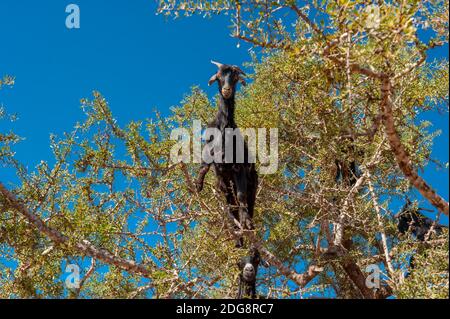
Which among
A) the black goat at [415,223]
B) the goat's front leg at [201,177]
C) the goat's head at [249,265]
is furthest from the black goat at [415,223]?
the goat's front leg at [201,177]

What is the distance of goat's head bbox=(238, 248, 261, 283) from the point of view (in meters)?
7.86

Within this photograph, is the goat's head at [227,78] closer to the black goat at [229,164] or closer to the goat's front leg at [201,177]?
the black goat at [229,164]

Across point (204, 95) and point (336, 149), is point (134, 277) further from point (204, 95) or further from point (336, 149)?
point (204, 95)

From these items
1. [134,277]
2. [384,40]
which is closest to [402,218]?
[134,277]

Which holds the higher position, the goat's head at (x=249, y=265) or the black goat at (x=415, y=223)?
the black goat at (x=415, y=223)

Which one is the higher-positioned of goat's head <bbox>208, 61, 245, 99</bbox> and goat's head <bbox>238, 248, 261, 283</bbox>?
goat's head <bbox>208, 61, 245, 99</bbox>

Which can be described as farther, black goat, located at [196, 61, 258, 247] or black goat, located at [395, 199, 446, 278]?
black goat, located at [395, 199, 446, 278]

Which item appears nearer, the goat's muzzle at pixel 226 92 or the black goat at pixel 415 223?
the goat's muzzle at pixel 226 92

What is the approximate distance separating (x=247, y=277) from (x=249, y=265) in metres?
0.18

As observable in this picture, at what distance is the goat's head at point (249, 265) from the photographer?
786 cm

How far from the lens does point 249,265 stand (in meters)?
7.96

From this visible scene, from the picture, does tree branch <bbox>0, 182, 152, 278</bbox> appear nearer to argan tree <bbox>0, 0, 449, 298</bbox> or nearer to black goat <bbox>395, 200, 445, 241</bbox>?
argan tree <bbox>0, 0, 449, 298</bbox>

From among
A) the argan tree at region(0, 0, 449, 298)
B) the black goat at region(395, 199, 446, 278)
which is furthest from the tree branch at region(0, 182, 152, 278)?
the black goat at region(395, 199, 446, 278)
